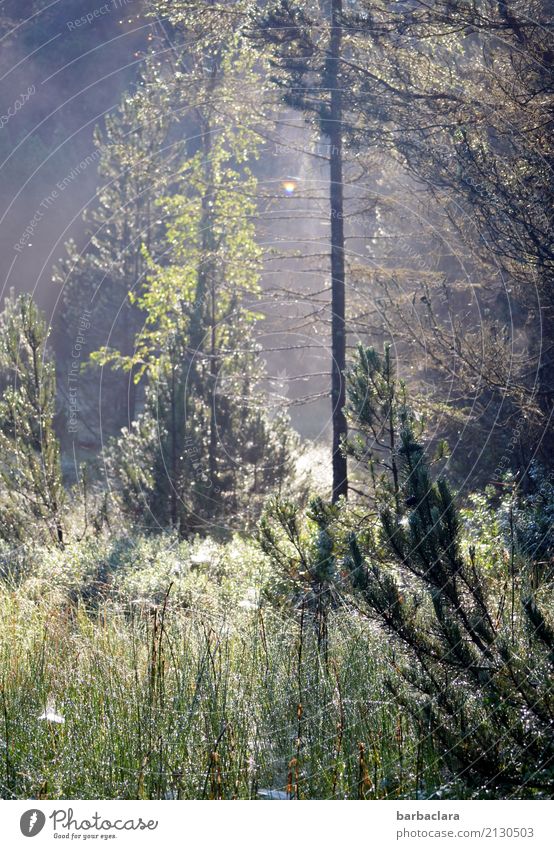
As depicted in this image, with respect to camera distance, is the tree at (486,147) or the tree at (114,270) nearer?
the tree at (486,147)

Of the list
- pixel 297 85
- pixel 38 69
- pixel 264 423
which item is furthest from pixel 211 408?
pixel 38 69

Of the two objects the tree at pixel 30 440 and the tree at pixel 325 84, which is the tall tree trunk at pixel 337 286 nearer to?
the tree at pixel 325 84

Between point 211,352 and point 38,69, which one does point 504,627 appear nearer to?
point 211,352

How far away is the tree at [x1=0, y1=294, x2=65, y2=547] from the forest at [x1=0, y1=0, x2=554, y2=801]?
44mm

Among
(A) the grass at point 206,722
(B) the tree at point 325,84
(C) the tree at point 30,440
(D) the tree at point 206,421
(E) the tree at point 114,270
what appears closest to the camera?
(A) the grass at point 206,722

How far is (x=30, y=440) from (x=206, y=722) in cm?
689

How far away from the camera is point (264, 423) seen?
12.6m
